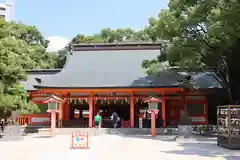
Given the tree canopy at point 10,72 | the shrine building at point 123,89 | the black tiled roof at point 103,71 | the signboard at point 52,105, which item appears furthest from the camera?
the black tiled roof at point 103,71

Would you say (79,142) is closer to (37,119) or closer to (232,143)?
(232,143)

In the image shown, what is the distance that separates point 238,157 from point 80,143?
6214 millimetres

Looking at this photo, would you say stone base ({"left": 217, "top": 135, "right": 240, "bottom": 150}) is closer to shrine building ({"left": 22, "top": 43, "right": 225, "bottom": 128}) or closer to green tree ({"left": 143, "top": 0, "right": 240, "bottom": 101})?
green tree ({"left": 143, "top": 0, "right": 240, "bottom": 101})

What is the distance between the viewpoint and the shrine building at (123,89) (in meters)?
24.9

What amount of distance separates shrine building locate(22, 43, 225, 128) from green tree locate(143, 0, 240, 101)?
2.70m

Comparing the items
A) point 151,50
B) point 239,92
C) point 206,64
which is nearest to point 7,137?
point 206,64

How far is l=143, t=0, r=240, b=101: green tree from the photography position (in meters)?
18.0

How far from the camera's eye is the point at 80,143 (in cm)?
1379

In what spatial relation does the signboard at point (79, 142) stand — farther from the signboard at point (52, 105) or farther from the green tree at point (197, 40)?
the green tree at point (197, 40)

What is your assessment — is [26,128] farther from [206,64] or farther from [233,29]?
[233,29]

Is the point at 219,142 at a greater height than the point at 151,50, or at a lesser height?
lesser

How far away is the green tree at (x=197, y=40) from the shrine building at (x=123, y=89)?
2697 millimetres

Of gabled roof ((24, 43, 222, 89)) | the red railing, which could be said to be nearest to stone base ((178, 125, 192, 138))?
gabled roof ((24, 43, 222, 89))

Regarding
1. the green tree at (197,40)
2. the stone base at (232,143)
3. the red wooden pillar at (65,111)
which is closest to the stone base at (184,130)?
the green tree at (197,40)
